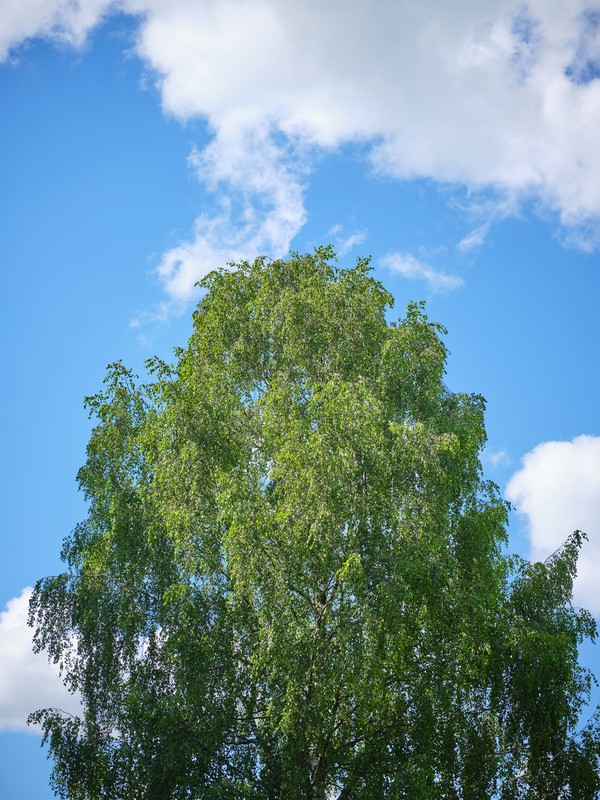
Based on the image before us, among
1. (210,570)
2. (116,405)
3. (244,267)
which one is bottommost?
(210,570)

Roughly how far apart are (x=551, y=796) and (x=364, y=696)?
302 inches

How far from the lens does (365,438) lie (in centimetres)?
1914

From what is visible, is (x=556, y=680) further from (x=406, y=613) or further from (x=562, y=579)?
(x=406, y=613)

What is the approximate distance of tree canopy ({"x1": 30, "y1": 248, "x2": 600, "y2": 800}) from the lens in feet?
60.3

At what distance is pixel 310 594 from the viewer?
19906mm

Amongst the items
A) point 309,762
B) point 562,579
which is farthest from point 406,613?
point 562,579

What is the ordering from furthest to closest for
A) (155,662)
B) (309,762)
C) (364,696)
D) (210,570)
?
(155,662), (210,570), (309,762), (364,696)

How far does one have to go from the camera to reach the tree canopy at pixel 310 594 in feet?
60.3

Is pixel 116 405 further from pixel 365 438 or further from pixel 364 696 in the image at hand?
pixel 364 696

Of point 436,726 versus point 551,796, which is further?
point 551,796

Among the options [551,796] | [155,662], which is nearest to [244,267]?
[155,662]

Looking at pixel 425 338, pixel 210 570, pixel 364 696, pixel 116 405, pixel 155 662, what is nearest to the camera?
pixel 364 696

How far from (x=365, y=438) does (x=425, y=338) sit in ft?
17.4

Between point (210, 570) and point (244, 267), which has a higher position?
point (244, 267)
